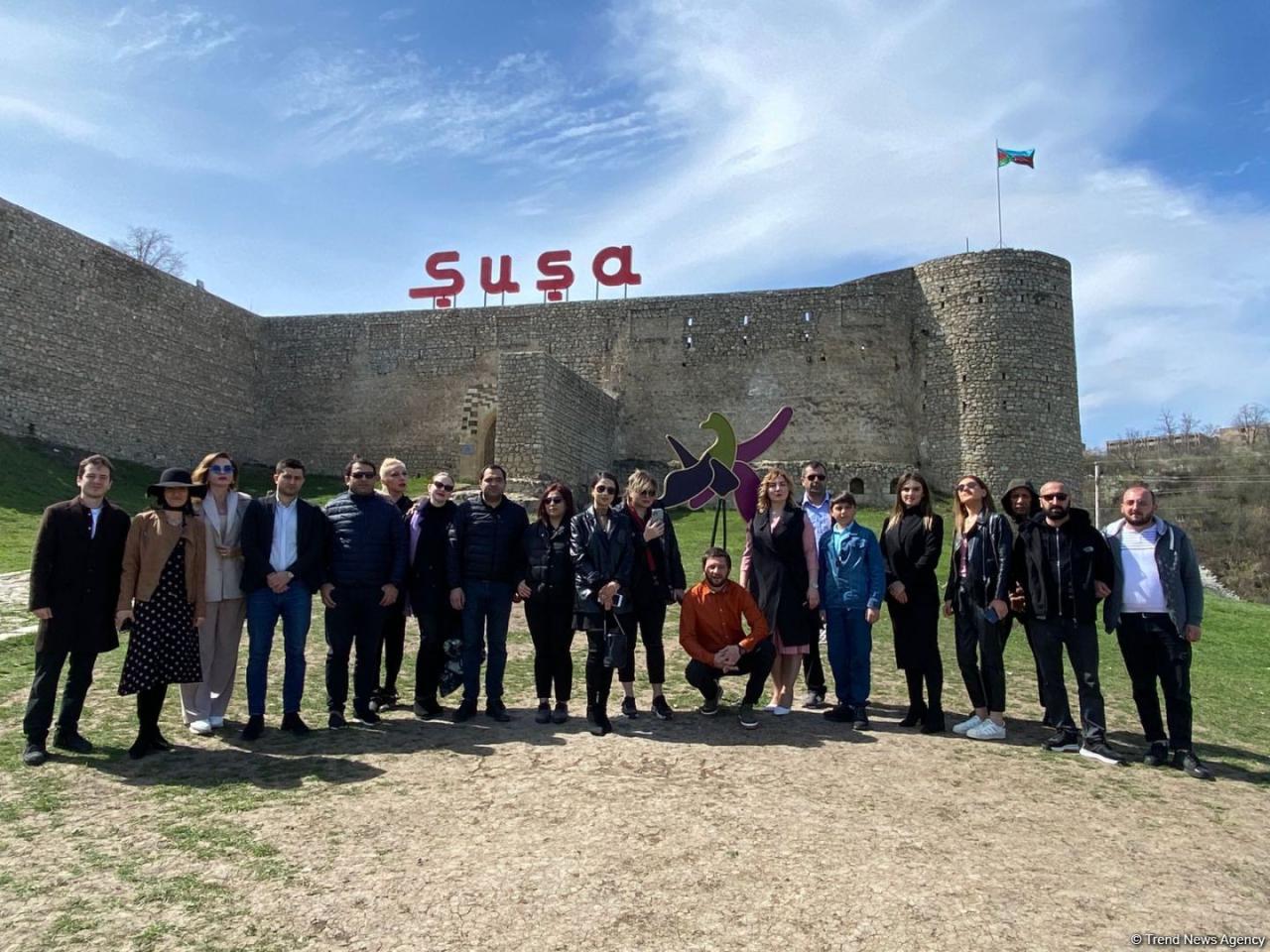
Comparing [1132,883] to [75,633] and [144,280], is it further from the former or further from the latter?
[144,280]

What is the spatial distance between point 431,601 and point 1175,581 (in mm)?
4521

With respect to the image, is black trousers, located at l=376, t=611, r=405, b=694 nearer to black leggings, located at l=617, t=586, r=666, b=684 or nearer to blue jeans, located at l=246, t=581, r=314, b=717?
blue jeans, located at l=246, t=581, r=314, b=717

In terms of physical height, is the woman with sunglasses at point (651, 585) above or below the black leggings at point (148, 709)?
above

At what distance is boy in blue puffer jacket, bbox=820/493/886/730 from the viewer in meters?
5.43

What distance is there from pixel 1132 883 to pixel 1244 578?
2654 cm

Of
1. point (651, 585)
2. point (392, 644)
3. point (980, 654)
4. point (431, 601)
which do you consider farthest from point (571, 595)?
point (980, 654)

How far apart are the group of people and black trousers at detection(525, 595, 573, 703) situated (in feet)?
0.05

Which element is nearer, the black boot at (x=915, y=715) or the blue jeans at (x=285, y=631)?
the blue jeans at (x=285, y=631)

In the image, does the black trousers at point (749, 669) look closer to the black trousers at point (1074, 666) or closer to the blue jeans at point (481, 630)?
the blue jeans at point (481, 630)

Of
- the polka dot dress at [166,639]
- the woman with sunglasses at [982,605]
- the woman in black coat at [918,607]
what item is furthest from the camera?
the woman in black coat at [918,607]

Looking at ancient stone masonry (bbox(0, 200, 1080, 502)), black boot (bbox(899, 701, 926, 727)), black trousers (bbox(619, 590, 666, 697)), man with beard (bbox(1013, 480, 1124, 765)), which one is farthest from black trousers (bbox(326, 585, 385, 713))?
ancient stone masonry (bbox(0, 200, 1080, 502))

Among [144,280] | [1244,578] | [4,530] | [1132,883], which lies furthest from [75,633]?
[1244,578]

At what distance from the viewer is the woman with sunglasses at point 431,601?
18.0 ft

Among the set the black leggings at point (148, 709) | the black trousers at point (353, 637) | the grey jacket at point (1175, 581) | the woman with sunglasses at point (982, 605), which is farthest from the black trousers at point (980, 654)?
the black leggings at point (148, 709)
